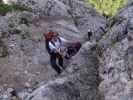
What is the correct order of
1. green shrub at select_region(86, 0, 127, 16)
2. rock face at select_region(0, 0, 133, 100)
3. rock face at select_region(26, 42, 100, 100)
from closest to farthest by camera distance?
rock face at select_region(0, 0, 133, 100), rock face at select_region(26, 42, 100, 100), green shrub at select_region(86, 0, 127, 16)

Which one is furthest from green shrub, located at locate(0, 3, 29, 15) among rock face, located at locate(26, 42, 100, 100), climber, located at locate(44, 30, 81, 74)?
rock face, located at locate(26, 42, 100, 100)

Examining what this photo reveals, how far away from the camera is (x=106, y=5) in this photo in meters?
29.3

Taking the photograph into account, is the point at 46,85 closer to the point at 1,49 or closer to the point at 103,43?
the point at 103,43

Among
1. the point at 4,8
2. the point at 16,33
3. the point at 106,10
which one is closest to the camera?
the point at 16,33

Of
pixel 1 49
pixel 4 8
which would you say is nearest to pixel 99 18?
pixel 4 8

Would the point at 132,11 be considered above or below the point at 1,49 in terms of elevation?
above

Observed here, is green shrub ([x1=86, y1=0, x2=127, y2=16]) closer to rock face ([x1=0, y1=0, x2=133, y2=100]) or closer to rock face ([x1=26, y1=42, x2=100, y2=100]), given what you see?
rock face ([x1=0, y1=0, x2=133, y2=100])

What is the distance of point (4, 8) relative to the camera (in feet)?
78.6

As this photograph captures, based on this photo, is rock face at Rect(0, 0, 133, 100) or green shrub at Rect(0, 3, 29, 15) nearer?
rock face at Rect(0, 0, 133, 100)

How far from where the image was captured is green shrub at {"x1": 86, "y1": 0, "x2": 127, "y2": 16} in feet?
Answer: 94.9

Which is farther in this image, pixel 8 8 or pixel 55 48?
pixel 8 8

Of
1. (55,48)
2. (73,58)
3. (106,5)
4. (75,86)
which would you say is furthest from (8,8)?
(75,86)

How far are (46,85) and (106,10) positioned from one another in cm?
1746

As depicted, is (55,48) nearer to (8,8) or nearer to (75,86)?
(75,86)
